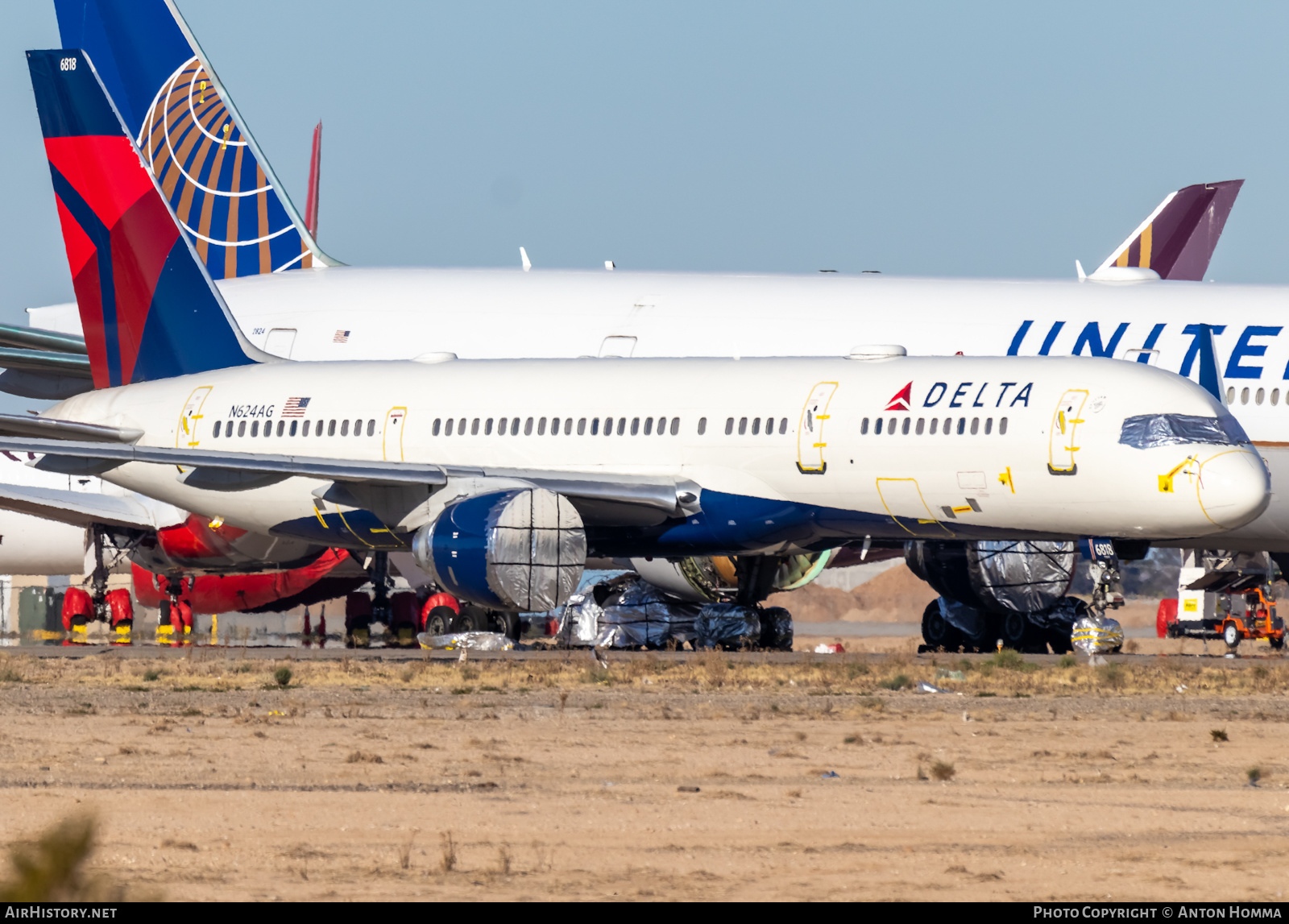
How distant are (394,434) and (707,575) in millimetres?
6670

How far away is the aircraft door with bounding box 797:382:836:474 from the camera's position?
2389 cm

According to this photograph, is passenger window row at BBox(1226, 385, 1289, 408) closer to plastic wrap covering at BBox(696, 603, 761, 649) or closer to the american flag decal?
plastic wrap covering at BBox(696, 603, 761, 649)

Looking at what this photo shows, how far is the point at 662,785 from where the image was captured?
38.8ft

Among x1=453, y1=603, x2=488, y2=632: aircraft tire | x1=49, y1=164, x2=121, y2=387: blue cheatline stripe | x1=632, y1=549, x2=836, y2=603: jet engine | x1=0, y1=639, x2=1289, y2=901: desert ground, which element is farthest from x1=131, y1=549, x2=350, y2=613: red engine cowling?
x1=0, y1=639, x2=1289, y2=901: desert ground

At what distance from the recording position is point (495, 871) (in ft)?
28.2

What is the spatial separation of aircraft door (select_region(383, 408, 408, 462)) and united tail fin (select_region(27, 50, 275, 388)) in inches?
159

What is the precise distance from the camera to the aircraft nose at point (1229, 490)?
850 inches

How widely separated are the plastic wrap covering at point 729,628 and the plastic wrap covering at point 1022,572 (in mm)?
3257

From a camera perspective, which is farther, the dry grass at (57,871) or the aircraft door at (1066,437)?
the aircraft door at (1066,437)

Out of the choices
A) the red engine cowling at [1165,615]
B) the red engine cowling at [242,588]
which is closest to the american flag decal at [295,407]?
the red engine cowling at [242,588]

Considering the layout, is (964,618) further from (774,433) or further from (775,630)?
(774,433)

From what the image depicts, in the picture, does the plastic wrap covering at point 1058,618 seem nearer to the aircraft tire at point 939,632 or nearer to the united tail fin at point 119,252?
the aircraft tire at point 939,632

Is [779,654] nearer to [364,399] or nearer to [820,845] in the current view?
[364,399]
